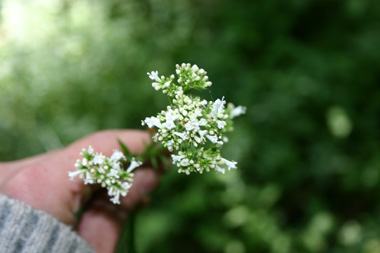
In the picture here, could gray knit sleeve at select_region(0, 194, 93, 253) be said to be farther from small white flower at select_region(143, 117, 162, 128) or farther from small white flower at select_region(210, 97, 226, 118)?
small white flower at select_region(210, 97, 226, 118)

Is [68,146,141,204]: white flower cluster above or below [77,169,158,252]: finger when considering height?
below

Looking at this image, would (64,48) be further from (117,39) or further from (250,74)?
(250,74)

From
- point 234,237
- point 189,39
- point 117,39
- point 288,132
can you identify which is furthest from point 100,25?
point 234,237

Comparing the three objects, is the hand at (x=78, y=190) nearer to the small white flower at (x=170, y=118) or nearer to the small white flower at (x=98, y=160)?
the small white flower at (x=98, y=160)

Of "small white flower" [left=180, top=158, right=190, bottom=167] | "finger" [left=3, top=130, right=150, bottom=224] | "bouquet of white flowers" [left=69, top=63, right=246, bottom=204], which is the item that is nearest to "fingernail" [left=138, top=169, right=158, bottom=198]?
"finger" [left=3, top=130, right=150, bottom=224]

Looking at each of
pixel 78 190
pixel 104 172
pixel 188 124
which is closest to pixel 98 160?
pixel 104 172

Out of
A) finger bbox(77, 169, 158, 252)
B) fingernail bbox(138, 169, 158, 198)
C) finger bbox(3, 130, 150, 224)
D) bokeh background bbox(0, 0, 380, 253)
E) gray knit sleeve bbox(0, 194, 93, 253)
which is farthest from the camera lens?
bokeh background bbox(0, 0, 380, 253)

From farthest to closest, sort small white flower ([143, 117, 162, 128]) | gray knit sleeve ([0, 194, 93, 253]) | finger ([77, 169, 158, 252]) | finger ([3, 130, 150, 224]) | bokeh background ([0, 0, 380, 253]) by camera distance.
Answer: bokeh background ([0, 0, 380, 253]) < finger ([77, 169, 158, 252]) < finger ([3, 130, 150, 224]) < gray knit sleeve ([0, 194, 93, 253]) < small white flower ([143, 117, 162, 128])

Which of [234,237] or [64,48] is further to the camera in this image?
[64,48]
